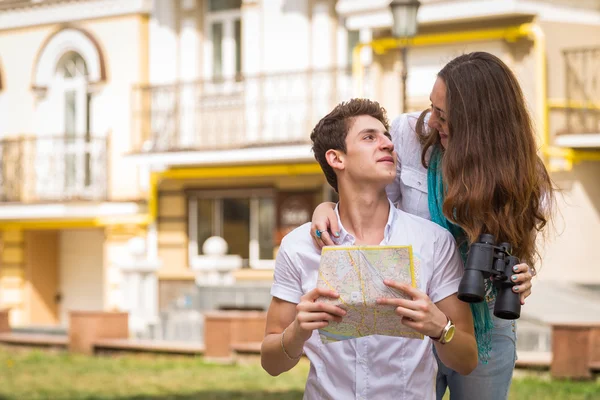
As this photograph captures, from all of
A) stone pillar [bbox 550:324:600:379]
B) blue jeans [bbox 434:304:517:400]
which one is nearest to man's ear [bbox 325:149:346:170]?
blue jeans [bbox 434:304:517:400]

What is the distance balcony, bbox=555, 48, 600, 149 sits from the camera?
52.3ft

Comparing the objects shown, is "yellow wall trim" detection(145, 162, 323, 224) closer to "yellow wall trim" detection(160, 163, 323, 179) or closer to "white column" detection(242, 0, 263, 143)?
"yellow wall trim" detection(160, 163, 323, 179)

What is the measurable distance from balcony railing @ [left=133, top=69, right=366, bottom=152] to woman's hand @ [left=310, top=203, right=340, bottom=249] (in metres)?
13.8

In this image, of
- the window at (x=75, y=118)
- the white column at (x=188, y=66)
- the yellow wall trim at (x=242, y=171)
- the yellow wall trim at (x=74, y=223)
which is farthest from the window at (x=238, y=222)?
the window at (x=75, y=118)

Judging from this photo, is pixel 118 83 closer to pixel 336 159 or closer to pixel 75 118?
pixel 75 118

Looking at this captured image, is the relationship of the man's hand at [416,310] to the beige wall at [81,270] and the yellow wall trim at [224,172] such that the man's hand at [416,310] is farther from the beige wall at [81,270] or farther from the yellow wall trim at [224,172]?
the beige wall at [81,270]

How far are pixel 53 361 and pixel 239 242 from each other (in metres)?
5.69

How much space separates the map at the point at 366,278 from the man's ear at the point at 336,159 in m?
0.49

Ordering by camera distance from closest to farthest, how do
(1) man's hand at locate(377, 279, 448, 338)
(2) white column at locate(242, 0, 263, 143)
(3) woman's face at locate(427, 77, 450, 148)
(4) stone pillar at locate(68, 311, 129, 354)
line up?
1. (1) man's hand at locate(377, 279, 448, 338)
2. (3) woman's face at locate(427, 77, 450, 148)
3. (4) stone pillar at locate(68, 311, 129, 354)
4. (2) white column at locate(242, 0, 263, 143)

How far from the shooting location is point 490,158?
3402 mm

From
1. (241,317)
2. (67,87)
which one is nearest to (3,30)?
(67,87)

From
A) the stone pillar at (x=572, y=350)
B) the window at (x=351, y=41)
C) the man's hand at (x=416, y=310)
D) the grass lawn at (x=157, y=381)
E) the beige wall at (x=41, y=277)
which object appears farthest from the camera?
the beige wall at (x=41, y=277)

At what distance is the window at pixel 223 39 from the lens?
19484 millimetres

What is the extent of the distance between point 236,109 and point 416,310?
15.9 m
